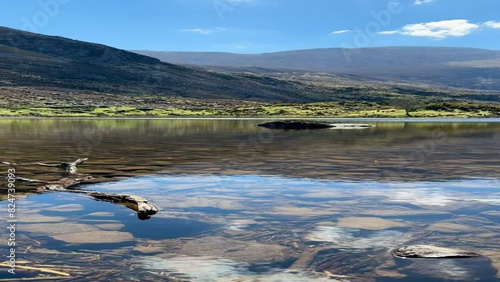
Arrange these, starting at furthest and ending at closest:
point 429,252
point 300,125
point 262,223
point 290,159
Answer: point 300,125, point 290,159, point 262,223, point 429,252

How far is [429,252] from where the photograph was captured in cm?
1100

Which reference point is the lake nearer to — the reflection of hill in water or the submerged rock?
the reflection of hill in water

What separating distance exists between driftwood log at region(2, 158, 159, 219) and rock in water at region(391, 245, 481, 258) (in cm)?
643

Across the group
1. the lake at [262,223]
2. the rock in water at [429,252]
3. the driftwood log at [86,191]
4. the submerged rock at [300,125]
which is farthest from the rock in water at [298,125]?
the rock in water at [429,252]

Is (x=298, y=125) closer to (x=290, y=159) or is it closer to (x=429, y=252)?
(x=290, y=159)

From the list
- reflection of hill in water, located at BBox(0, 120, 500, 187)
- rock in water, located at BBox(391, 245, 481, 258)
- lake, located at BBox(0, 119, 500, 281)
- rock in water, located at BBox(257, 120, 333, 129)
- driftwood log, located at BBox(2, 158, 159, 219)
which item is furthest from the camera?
rock in water, located at BBox(257, 120, 333, 129)

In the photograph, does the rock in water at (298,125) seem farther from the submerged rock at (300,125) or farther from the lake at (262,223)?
the lake at (262,223)

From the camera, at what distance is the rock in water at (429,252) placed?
35.8 feet

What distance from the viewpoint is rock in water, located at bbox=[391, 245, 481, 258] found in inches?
429

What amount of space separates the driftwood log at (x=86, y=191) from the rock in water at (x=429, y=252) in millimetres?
6430

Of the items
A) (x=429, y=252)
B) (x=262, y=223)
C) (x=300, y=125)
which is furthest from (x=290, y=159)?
(x=300, y=125)

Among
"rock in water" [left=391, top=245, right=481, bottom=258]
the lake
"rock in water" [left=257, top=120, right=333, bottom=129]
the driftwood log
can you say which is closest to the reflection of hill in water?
the lake

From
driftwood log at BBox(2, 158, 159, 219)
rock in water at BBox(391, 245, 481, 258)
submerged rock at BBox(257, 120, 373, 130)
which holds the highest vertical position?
submerged rock at BBox(257, 120, 373, 130)

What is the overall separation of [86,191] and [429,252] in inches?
429
